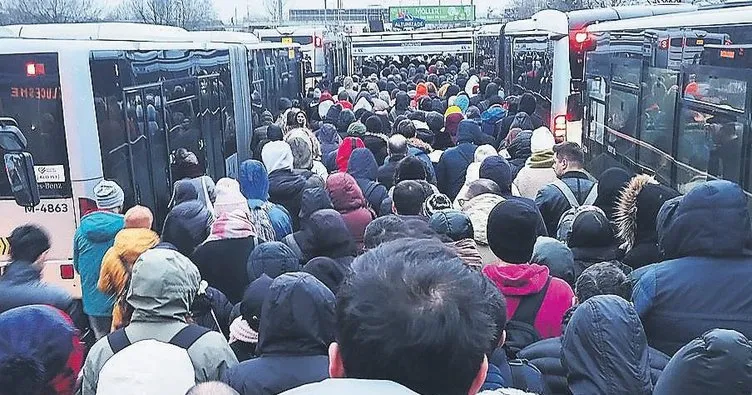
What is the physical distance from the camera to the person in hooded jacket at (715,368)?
242cm

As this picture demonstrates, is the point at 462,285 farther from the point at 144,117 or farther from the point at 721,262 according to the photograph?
the point at 144,117

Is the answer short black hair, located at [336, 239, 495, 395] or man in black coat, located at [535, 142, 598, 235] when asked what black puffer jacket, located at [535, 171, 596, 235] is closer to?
man in black coat, located at [535, 142, 598, 235]

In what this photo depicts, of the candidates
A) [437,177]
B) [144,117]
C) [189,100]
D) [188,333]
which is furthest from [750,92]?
[189,100]

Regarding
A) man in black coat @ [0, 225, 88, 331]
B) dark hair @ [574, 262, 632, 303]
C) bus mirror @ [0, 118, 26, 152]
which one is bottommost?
man in black coat @ [0, 225, 88, 331]

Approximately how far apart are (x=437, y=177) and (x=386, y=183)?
60 cm

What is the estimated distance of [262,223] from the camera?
5984mm

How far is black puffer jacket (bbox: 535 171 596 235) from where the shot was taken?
6.04 meters

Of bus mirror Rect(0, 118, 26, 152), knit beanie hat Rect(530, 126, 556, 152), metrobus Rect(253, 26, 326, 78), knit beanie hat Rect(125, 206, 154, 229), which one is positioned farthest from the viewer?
metrobus Rect(253, 26, 326, 78)

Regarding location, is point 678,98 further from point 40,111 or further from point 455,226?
point 40,111

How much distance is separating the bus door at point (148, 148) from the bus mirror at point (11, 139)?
111 cm

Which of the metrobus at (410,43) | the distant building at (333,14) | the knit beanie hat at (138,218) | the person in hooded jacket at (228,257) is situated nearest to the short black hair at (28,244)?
the knit beanie hat at (138,218)

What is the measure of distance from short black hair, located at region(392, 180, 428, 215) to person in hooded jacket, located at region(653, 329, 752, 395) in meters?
3.32

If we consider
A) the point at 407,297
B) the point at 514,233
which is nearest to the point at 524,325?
the point at 514,233

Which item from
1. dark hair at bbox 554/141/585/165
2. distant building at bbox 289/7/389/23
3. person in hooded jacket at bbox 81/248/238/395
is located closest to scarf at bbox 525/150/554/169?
dark hair at bbox 554/141/585/165
